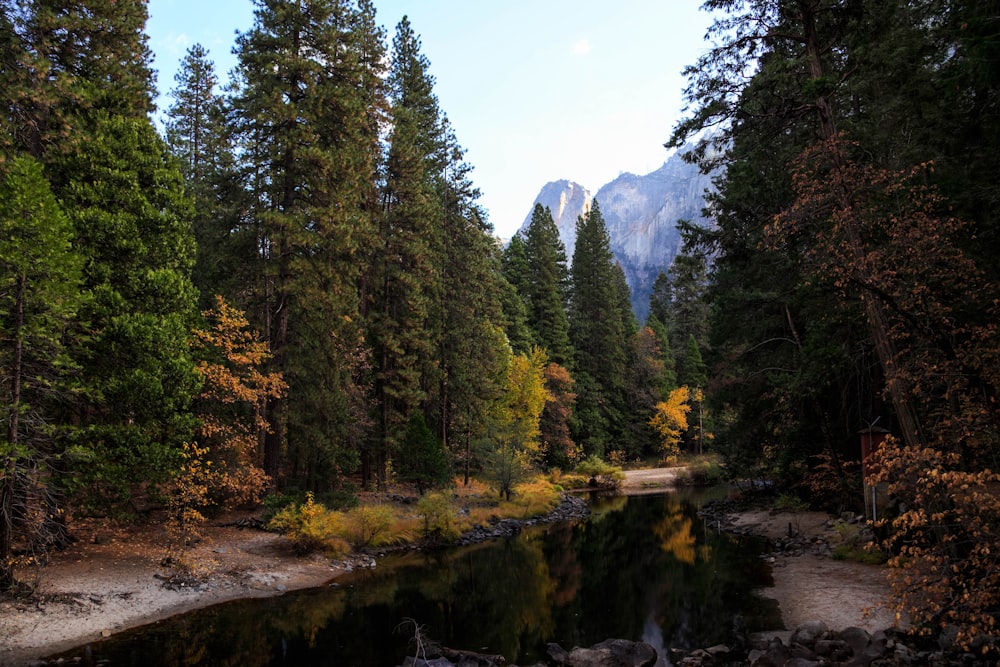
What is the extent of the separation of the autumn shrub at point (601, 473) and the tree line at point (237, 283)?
22.6 ft

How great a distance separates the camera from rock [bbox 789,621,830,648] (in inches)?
388

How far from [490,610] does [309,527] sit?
6.15 m

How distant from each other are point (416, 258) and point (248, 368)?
11.0 metres

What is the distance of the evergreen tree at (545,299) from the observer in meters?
46.8

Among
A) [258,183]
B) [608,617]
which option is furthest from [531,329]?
[608,617]

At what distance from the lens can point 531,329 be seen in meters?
47.2

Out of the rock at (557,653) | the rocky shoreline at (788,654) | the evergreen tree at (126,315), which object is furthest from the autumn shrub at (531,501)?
the evergreen tree at (126,315)

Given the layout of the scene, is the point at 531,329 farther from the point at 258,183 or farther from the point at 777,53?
the point at 777,53

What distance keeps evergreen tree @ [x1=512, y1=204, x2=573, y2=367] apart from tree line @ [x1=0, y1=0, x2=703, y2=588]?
10.4 meters

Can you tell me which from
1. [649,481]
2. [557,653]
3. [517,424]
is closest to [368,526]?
[557,653]

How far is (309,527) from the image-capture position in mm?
17016

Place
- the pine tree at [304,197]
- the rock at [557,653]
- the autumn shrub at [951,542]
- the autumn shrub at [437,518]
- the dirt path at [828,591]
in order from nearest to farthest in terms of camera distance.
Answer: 1. the autumn shrub at [951,542]
2. the rock at [557,653]
3. the dirt path at [828,591]
4. the pine tree at [304,197]
5. the autumn shrub at [437,518]

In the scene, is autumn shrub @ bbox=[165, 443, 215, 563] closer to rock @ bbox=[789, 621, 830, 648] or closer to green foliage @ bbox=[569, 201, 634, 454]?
rock @ bbox=[789, 621, 830, 648]

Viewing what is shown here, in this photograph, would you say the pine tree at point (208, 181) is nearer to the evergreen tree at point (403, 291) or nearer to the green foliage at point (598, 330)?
the evergreen tree at point (403, 291)
